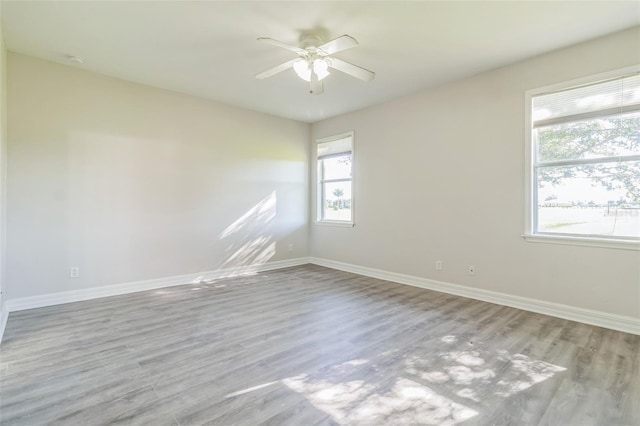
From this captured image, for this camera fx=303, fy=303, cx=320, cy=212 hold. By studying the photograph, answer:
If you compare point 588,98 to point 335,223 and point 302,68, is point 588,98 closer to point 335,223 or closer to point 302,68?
point 302,68

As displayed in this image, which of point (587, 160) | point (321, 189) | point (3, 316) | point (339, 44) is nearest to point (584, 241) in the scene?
point (587, 160)

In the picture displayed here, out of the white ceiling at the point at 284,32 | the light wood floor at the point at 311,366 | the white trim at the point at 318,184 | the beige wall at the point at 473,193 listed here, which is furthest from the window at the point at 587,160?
the white trim at the point at 318,184

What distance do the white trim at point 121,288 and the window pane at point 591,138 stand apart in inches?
180

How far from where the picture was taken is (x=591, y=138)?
3156 mm

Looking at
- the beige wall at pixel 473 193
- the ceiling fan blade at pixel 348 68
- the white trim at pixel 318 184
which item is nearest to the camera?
the ceiling fan blade at pixel 348 68

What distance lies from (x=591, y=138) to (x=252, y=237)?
15.9ft

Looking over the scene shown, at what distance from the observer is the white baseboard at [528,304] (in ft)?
9.66

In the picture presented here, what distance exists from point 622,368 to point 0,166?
221 inches

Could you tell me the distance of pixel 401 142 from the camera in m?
4.81

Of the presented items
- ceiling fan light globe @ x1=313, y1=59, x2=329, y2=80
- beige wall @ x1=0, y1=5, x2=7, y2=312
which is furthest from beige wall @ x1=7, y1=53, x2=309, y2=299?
ceiling fan light globe @ x1=313, y1=59, x2=329, y2=80

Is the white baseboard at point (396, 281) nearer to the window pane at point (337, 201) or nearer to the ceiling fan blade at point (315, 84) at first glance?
the window pane at point (337, 201)

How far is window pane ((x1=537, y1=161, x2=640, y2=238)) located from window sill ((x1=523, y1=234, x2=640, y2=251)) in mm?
86

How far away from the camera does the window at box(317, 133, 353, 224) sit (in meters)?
5.73

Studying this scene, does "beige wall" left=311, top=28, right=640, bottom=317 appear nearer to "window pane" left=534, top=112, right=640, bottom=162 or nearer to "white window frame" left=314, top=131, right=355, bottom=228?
"white window frame" left=314, top=131, right=355, bottom=228
